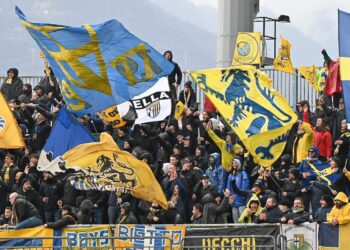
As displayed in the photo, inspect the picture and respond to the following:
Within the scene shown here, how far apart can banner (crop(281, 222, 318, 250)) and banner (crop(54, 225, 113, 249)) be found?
3249 mm

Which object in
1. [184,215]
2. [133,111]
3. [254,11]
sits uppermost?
[254,11]

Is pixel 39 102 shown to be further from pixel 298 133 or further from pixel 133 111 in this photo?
pixel 298 133

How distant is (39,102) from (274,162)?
7084 millimetres

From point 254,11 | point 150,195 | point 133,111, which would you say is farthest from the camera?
point 254,11

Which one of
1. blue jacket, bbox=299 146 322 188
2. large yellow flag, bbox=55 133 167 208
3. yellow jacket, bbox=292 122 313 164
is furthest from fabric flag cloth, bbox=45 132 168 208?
yellow jacket, bbox=292 122 313 164

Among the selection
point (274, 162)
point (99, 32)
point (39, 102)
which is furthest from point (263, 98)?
point (39, 102)

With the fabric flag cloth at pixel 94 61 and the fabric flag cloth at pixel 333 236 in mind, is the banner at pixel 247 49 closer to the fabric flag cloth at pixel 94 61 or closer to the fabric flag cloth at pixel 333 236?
the fabric flag cloth at pixel 94 61

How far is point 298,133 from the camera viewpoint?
29703 millimetres

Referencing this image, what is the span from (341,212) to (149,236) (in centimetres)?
355

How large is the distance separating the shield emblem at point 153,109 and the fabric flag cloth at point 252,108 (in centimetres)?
186

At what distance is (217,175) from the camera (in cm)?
2948

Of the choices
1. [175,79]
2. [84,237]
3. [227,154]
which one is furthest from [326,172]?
[175,79]

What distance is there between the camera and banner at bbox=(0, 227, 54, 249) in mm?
26062

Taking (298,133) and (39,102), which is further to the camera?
(39,102)
